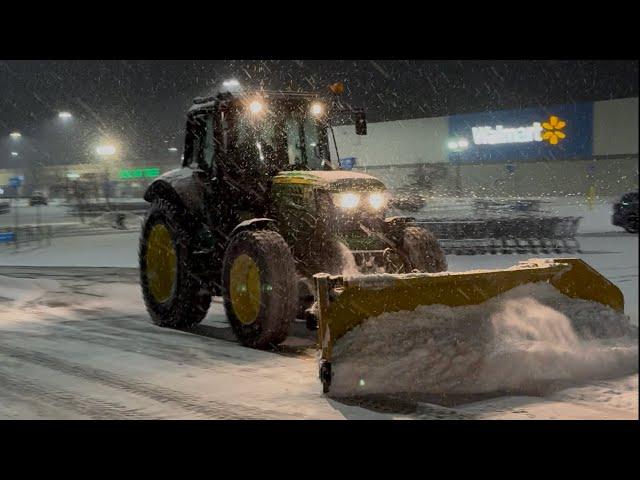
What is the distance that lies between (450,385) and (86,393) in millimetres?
2789

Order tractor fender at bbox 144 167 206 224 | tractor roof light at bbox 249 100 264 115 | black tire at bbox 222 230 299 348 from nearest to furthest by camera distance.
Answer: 1. black tire at bbox 222 230 299 348
2. tractor roof light at bbox 249 100 264 115
3. tractor fender at bbox 144 167 206 224

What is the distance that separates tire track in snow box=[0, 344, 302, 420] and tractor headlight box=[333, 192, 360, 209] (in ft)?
8.80

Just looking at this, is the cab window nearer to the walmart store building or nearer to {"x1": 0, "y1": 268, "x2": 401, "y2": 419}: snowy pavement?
{"x1": 0, "y1": 268, "x2": 401, "y2": 419}: snowy pavement

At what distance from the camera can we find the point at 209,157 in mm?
9516

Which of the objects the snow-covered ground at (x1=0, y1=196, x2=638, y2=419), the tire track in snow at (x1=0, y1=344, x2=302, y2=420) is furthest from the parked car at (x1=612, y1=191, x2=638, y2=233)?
the tire track in snow at (x1=0, y1=344, x2=302, y2=420)

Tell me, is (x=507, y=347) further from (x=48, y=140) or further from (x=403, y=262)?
(x=48, y=140)

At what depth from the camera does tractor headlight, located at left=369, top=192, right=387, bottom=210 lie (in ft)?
28.6

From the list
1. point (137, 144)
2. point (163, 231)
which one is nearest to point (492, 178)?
point (137, 144)

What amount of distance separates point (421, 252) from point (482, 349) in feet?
7.00

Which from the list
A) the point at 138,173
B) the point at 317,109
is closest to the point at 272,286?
the point at 317,109

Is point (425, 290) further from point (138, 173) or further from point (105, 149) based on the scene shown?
point (138, 173)

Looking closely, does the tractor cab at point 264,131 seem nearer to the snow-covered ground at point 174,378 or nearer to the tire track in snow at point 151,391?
the snow-covered ground at point 174,378

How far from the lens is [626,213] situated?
73.6 feet

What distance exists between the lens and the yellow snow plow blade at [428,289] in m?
6.83
